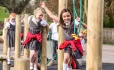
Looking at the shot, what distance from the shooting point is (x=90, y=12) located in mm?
3738

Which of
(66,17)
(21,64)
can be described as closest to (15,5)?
(66,17)

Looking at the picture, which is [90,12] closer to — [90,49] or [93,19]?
[93,19]

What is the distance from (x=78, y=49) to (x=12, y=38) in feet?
13.8

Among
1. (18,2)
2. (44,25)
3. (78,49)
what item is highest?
(18,2)

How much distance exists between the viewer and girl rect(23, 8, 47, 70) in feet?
20.9

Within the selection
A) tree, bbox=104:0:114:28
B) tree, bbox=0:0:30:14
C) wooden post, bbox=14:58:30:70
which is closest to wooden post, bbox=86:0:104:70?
wooden post, bbox=14:58:30:70

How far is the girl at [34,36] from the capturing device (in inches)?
250

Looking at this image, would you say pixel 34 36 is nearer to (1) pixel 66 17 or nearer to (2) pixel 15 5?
(1) pixel 66 17

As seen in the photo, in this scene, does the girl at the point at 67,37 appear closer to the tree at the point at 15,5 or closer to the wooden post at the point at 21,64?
the wooden post at the point at 21,64

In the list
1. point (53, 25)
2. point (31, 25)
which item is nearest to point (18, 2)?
point (53, 25)

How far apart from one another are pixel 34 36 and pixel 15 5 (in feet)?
182

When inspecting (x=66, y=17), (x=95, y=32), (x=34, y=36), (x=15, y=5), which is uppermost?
(x=15, y=5)

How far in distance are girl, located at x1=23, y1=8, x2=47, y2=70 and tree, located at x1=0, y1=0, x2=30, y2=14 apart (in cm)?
4775

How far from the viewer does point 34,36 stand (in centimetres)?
652
